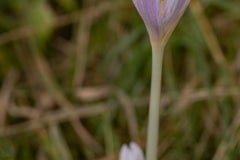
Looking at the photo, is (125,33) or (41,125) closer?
(41,125)

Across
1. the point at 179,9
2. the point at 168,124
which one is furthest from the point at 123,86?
the point at 179,9

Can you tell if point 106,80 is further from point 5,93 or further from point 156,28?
point 156,28

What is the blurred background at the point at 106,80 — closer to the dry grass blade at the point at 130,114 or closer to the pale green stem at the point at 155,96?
the dry grass blade at the point at 130,114

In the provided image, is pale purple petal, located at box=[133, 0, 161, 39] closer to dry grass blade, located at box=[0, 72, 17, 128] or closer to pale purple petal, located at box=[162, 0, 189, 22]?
pale purple petal, located at box=[162, 0, 189, 22]

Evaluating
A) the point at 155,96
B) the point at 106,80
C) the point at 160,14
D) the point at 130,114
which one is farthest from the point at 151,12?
the point at 106,80

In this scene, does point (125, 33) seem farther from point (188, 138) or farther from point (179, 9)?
point (179, 9)

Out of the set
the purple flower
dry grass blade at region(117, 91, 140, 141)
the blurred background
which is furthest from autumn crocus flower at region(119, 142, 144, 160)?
dry grass blade at region(117, 91, 140, 141)

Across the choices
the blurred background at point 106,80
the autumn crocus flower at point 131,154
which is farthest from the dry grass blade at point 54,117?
the autumn crocus flower at point 131,154

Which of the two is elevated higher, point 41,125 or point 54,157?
point 41,125
